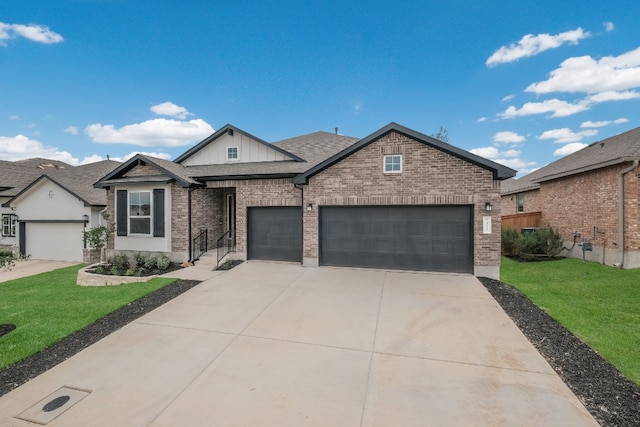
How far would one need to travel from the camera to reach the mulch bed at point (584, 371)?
10.3 feet

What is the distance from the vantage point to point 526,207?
60.6 ft

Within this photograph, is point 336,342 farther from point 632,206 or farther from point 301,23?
point 301,23

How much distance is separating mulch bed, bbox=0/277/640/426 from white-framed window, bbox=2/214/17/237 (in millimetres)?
16425

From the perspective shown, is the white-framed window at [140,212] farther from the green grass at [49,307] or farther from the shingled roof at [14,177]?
the shingled roof at [14,177]

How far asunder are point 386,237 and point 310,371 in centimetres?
631

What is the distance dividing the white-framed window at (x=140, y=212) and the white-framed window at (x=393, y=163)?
370 inches

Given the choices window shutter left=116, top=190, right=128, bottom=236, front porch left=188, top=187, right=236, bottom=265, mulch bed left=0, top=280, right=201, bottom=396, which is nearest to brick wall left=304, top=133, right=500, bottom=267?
front porch left=188, top=187, right=236, bottom=265

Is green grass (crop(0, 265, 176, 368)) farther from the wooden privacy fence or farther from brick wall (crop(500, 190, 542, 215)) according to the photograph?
brick wall (crop(500, 190, 542, 215))

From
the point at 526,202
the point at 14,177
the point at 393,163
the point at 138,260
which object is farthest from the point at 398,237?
the point at 14,177

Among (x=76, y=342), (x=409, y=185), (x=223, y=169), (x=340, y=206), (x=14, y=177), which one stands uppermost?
(x=14, y=177)

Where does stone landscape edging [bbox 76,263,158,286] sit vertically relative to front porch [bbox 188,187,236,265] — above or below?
below

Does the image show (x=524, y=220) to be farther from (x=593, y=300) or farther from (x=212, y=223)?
(x=212, y=223)

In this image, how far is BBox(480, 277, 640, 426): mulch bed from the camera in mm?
3139

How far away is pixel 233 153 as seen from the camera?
1341 cm
